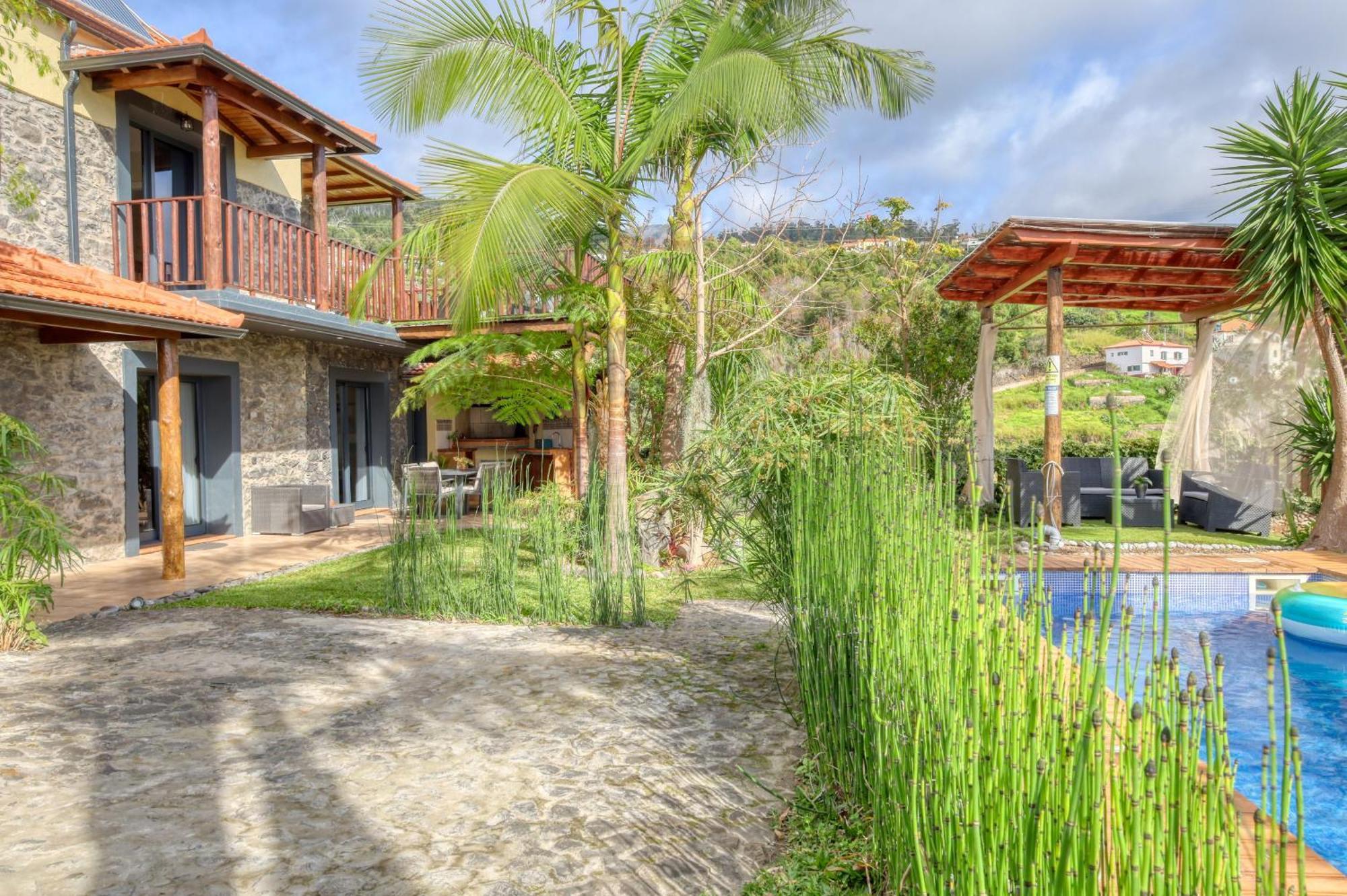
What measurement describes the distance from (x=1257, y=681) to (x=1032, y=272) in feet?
16.2

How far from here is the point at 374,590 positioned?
22.1 ft

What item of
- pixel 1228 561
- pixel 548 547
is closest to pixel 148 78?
pixel 548 547

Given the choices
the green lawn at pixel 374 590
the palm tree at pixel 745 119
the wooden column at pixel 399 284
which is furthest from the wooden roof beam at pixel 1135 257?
the wooden column at pixel 399 284

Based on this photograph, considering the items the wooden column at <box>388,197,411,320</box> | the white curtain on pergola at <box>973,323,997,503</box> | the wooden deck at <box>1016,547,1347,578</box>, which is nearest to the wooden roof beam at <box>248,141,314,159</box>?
the wooden column at <box>388,197,411,320</box>

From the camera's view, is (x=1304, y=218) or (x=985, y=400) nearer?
(x=1304, y=218)

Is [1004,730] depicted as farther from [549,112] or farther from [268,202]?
[268,202]

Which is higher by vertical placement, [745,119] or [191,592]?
[745,119]

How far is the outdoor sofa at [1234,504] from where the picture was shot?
9602mm

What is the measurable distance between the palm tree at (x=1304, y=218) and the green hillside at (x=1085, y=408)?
364 inches

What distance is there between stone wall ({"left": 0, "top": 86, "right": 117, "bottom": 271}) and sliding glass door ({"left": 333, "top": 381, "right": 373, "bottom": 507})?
3976 mm

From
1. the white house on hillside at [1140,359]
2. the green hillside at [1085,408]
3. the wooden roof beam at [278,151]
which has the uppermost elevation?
the wooden roof beam at [278,151]

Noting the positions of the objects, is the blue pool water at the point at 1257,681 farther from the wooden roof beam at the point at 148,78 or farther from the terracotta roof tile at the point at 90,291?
the wooden roof beam at the point at 148,78

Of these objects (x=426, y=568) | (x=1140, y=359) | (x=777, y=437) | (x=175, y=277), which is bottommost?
(x=426, y=568)

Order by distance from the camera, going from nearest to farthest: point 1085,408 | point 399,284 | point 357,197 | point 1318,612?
point 1318,612 → point 399,284 → point 357,197 → point 1085,408
